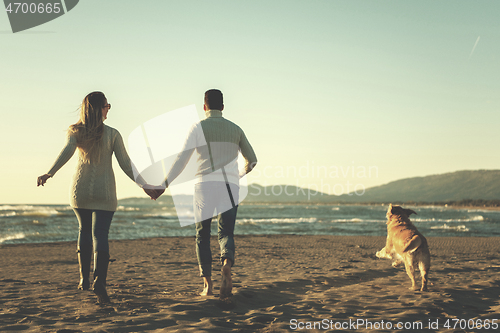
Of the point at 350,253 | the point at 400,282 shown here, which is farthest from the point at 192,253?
the point at 400,282

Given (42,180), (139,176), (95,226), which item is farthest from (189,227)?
(42,180)

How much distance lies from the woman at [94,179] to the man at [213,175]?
0.61 metres

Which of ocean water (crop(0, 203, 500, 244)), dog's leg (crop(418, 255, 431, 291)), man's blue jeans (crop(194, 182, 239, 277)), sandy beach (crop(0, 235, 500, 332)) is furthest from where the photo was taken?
ocean water (crop(0, 203, 500, 244))

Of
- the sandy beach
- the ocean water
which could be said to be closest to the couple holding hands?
the sandy beach

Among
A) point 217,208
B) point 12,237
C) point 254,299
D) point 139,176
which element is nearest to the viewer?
point 217,208

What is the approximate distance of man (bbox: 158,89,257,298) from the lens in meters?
3.64

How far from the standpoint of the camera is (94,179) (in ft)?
11.4

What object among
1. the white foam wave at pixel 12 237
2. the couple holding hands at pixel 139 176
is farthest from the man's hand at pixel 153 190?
the white foam wave at pixel 12 237

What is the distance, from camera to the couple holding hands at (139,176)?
3461 mm

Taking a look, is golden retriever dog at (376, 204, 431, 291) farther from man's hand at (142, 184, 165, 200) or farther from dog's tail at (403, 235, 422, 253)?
man's hand at (142, 184, 165, 200)

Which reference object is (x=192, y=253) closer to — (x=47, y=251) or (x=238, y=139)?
(x=47, y=251)

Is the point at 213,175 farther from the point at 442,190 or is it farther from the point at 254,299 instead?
the point at 442,190

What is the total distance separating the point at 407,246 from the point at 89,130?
377 cm

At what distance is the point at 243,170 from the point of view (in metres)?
3.85
